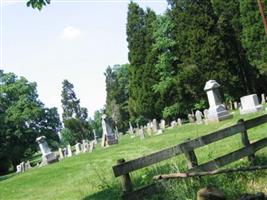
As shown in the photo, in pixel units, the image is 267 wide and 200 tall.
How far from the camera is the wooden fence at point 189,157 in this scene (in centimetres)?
725

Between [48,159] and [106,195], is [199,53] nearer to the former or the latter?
[48,159]

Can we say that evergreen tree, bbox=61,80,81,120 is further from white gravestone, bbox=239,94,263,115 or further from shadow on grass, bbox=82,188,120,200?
shadow on grass, bbox=82,188,120,200

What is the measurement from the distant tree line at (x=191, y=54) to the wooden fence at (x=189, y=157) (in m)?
37.0

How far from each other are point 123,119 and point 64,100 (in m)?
18.5

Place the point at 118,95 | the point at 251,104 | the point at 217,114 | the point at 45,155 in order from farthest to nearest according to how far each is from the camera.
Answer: the point at 118,95
the point at 45,155
the point at 251,104
the point at 217,114

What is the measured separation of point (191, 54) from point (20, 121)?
23704 mm

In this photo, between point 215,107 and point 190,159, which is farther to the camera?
point 215,107

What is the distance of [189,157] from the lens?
8219 mm

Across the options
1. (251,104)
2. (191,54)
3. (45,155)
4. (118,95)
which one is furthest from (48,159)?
(118,95)

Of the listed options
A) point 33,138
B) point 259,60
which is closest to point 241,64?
point 259,60

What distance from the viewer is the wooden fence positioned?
23.8 feet

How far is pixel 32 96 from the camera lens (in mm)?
62125

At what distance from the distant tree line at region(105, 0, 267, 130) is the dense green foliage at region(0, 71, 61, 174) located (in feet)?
42.0

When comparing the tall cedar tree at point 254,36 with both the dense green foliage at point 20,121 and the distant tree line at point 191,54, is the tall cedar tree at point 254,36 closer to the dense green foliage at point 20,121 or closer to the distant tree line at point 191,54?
the distant tree line at point 191,54
